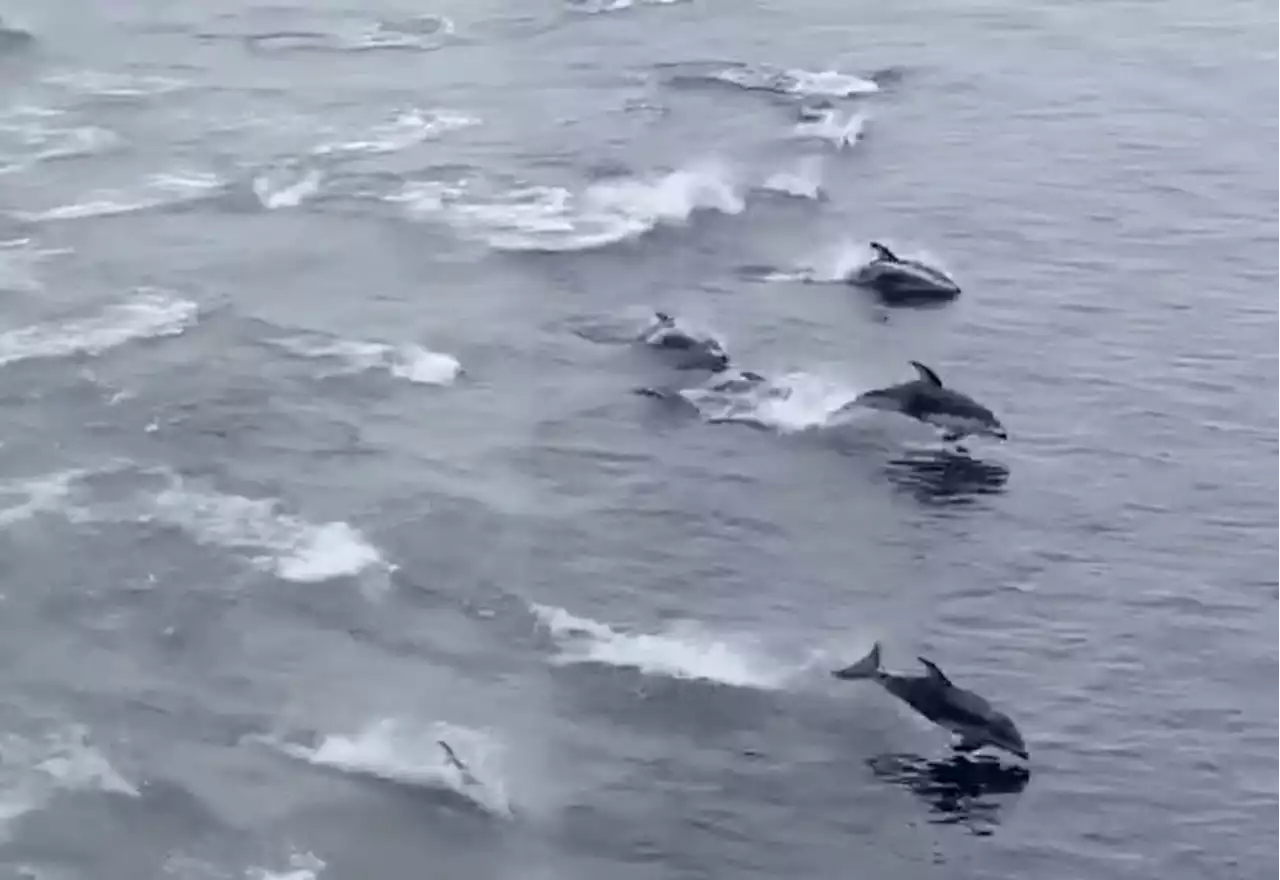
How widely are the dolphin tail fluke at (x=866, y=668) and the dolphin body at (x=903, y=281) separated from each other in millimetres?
20300

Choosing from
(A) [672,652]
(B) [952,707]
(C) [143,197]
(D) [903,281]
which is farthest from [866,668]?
(C) [143,197]

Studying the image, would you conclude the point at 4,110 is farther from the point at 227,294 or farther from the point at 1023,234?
the point at 1023,234

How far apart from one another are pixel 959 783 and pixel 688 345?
19381mm

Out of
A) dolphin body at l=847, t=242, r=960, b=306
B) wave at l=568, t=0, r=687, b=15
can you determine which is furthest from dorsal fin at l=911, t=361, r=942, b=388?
wave at l=568, t=0, r=687, b=15

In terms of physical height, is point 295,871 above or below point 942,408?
below

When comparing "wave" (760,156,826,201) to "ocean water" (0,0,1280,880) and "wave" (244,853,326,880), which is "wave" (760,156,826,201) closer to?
"ocean water" (0,0,1280,880)

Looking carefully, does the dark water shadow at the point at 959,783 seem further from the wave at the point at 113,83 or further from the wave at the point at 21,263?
the wave at the point at 113,83

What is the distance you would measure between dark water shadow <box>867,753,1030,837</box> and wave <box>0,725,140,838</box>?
14836 mm

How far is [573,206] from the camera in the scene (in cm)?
6725

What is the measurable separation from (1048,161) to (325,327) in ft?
94.5

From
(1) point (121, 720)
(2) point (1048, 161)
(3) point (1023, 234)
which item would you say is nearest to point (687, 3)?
(2) point (1048, 161)

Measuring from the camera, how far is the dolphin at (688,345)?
5612cm

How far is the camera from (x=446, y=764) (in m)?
39.6

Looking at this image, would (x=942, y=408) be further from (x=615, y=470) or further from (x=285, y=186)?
(x=285, y=186)
